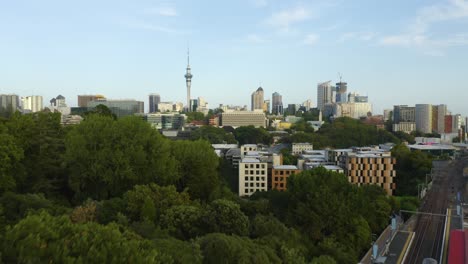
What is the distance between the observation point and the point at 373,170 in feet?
113

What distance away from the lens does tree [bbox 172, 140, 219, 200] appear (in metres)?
23.1

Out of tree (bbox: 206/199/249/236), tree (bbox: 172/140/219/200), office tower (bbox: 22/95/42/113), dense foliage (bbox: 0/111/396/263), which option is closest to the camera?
dense foliage (bbox: 0/111/396/263)

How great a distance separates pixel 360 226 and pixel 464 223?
8.70 meters

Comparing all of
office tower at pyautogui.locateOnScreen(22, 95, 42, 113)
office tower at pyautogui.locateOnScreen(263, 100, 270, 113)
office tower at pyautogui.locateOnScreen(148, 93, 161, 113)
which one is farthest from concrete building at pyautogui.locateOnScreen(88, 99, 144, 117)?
office tower at pyautogui.locateOnScreen(263, 100, 270, 113)

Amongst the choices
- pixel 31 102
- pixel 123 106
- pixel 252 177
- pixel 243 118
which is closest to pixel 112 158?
pixel 252 177

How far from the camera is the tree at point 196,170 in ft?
75.9

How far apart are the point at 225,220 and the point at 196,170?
29.1 feet

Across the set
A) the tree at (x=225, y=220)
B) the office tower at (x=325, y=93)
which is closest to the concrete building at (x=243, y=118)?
the office tower at (x=325, y=93)

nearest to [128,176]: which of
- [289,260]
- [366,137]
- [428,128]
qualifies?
[289,260]

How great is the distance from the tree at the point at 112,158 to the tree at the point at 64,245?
457 inches

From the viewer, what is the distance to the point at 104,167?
19297 mm

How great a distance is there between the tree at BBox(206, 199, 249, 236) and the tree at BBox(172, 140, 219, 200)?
7342mm

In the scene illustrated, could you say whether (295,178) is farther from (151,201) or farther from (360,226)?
(151,201)

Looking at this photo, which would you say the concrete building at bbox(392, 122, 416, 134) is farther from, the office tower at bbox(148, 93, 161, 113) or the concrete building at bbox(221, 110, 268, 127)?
the office tower at bbox(148, 93, 161, 113)
